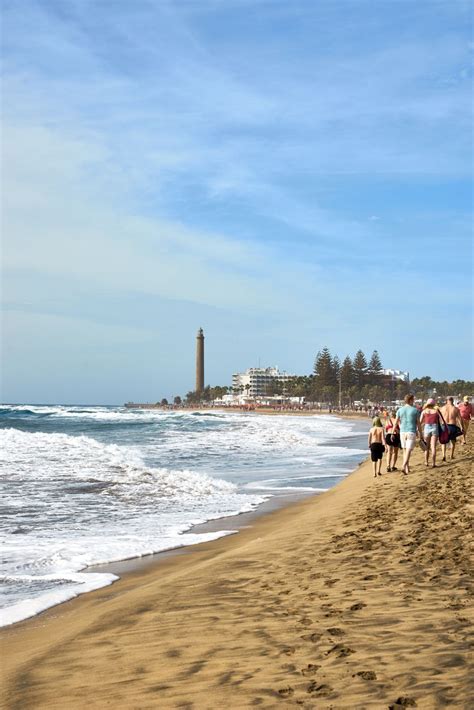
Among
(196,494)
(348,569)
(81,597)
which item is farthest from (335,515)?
(196,494)

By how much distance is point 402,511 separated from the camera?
29.5ft

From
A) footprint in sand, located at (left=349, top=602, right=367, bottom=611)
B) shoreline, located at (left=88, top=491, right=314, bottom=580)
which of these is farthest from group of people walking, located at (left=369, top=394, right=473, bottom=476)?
footprint in sand, located at (left=349, top=602, right=367, bottom=611)

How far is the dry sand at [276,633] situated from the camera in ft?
11.5

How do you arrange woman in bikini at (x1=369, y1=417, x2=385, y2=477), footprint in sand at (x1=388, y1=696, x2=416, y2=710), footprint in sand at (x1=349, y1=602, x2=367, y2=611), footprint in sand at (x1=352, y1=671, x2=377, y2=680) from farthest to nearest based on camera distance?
woman in bikini at (x1=369, y1=417, x2=385, y2=477)
footprint in sand at (x1=349, y1=602, x2=367, y2=611)
footprint in sand at (x1=352, y1=671, x2=377, y2=680)
footprint in sand at (x1=388, y1=696, x2=416, y2=710)

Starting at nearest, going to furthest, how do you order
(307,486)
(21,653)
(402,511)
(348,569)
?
1. (21,653)
2. (348,569)
3. (402,511)
4. (307,486)

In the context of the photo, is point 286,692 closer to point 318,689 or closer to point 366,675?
point 318,689

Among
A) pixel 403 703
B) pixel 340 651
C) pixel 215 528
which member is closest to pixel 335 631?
pixel 340 651

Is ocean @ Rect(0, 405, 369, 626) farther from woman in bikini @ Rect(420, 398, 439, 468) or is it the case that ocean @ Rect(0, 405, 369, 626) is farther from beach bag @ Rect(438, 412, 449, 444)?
beach bag @ Rect(438, 412, 449, 444)

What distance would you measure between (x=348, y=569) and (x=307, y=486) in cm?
1032

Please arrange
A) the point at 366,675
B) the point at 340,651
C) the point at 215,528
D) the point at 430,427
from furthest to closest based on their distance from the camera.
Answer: the point at 430,427, the point at 215,528, the point at 340,651, the point at 366,675

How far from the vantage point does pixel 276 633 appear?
14.3 feet

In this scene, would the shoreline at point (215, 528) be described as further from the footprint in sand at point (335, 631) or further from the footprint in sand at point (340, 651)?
the footprint in sand at point (340, 651)

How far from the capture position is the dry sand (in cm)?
349

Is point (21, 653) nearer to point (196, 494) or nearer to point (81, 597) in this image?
point (81, 597)
